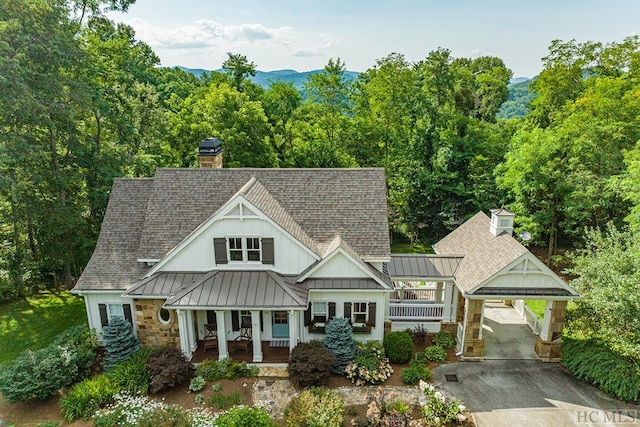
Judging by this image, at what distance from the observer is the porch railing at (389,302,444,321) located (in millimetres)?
18656

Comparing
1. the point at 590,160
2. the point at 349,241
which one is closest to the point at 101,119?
the point at 349,241

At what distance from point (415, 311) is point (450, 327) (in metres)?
1.71

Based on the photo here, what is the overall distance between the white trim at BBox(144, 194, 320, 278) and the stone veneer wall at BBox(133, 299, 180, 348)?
1301mm

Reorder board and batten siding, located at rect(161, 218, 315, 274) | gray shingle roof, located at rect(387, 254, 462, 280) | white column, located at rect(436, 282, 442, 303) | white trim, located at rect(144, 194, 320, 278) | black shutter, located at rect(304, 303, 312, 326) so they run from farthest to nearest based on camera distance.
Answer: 1. white column, located at rect(436, 282, 442, 303)
2. gray shingle roof, located at rect(387, 254, 462, 280)
3. black shutter, located at rect(304, 303, 312, 326)
4. board and batten siding, located at rect(161, 218, 315, 274)
5. white trim, located at rect(144, 194, 320, 278)

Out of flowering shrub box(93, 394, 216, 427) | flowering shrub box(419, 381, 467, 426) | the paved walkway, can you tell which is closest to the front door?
flowering shrub box(93, 394, 216, 427)

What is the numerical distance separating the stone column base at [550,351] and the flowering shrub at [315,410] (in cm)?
931

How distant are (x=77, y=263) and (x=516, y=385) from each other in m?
24.6

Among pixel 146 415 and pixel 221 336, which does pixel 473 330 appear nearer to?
pixel 221 336

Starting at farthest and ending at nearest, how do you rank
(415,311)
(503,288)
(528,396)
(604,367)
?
(415,311) → (503,288) → (604,367) → (528,396)

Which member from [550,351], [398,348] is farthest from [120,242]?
[550,351]

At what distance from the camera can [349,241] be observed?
18.0 meters

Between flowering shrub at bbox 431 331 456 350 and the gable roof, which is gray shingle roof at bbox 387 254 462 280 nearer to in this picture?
the gable roof

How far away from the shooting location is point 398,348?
1667 centimetres

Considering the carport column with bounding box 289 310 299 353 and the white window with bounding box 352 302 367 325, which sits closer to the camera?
the carport column with bounding box 289 310 299 353
